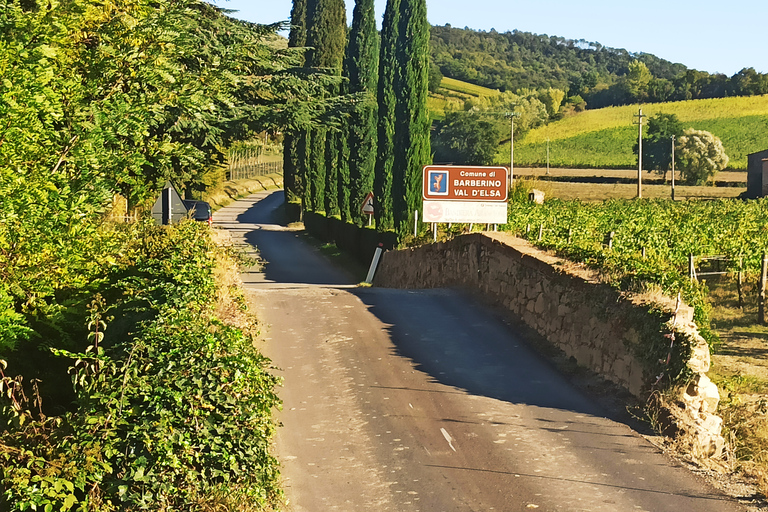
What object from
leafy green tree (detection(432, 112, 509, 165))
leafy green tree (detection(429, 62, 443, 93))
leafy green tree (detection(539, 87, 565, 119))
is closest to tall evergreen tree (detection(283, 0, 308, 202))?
leafy green tree (detection(432, 112, 509, 165))

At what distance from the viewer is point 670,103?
414 feet

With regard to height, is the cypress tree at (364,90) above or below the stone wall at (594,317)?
above

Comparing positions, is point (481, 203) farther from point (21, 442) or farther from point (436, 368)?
point (21, 442)

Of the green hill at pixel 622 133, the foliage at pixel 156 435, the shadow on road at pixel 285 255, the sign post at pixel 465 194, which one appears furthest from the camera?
the green hill at pixel 622 133

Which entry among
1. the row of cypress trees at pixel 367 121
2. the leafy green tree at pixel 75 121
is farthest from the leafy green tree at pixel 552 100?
the leafy green tree at pixel 75 121

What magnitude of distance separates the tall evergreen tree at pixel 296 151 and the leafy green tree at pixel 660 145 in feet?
162

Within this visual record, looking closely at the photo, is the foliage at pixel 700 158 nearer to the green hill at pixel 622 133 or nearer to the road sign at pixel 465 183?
the green hill at pixel 622 133

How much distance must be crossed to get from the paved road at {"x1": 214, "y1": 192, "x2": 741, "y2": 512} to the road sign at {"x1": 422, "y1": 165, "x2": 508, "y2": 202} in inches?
265

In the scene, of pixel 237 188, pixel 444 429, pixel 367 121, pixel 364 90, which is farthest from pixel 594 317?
pixel 237 188

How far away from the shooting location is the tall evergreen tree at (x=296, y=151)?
163 feet

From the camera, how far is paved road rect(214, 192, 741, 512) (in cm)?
704

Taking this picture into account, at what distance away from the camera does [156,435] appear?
555 cm

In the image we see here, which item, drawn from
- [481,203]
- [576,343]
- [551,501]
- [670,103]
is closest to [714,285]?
[481,203]

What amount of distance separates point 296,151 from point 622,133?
6922cm
